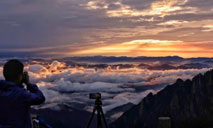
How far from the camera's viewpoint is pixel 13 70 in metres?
5.36

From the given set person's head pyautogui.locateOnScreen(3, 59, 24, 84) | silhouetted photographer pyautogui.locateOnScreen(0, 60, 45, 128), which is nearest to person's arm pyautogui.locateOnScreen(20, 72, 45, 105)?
silhouetted photographer pyautogui.locateOnScreen(0, 60, 45, 128)

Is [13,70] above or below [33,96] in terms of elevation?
above

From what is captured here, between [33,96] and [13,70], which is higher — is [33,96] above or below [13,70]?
below

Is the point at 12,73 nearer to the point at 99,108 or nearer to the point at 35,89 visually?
the point at 35,89

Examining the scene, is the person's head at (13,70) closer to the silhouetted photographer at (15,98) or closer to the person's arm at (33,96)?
the silhouetted photographer at (15,98)

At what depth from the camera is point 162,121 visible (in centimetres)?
1097

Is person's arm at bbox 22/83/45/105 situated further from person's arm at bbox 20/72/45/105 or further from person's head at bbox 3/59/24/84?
person's head at bbox 3/59/24/84

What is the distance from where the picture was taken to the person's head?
5.34 metres

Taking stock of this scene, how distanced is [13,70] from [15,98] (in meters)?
0.49

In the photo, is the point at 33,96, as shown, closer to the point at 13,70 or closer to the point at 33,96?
the point at 33,96

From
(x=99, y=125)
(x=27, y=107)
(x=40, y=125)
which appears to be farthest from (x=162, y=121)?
(x=27, y=107)

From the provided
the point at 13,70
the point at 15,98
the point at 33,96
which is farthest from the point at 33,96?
Answer: the point at 13,70

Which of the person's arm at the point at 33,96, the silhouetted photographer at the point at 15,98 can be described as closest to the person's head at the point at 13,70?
the silhouetted photographer at the point at 15,98

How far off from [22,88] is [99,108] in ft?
17.4
